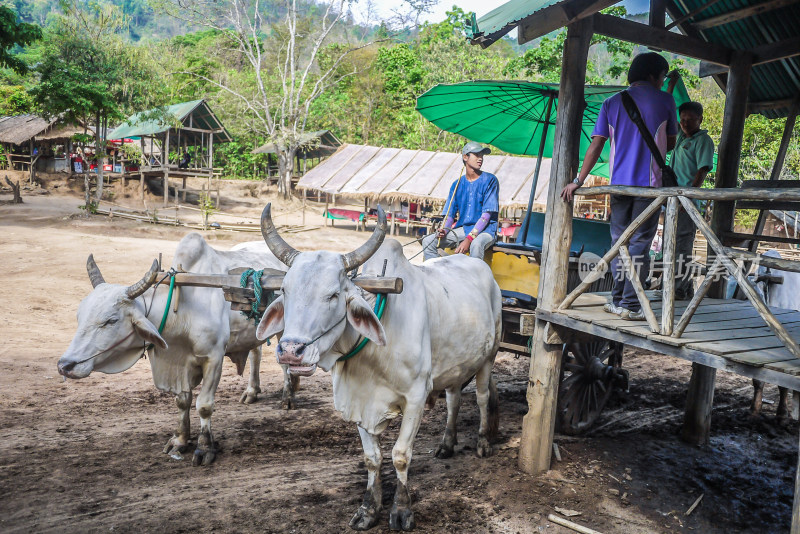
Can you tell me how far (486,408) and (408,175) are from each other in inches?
653

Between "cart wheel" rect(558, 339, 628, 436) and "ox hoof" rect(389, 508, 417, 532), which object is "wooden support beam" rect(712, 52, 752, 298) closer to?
"cart wheel" rect(558, 339, 628, 436)

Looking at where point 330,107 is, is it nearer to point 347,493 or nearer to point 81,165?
point 81,165

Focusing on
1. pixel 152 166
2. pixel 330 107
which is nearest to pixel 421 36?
pixel 330 107

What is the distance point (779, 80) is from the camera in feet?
21.2

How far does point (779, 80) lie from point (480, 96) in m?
3.24

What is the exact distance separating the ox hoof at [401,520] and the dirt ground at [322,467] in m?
0.07

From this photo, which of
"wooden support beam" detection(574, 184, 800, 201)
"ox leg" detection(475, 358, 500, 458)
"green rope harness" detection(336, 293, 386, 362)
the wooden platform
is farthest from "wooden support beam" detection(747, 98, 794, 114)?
"green rope harness" detection(336, 293, 386, 362)

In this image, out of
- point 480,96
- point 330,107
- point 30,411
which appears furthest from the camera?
point 330,107

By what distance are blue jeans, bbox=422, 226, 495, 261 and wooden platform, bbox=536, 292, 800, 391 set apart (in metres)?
0.97

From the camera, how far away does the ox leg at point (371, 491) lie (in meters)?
3.75

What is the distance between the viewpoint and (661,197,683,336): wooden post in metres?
3.63

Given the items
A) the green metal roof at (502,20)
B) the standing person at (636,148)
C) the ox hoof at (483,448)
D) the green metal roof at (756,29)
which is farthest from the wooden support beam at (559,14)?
the ox hoof at (483,448)

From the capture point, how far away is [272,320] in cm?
328

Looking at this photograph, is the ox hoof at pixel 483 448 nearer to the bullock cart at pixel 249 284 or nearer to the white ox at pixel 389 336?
the white ox at pixel 389 336
